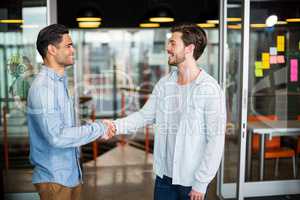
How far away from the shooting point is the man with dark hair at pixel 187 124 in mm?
1988

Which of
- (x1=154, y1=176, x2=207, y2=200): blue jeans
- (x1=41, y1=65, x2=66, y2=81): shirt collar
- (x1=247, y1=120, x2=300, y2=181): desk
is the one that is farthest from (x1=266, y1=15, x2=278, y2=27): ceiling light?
(x1=41, y1=65, x2=66, y2=81): shirt collar

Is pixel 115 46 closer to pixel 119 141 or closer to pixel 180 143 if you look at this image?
pixel 119 141

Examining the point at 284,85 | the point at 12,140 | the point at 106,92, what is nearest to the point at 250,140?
the point at 284,85

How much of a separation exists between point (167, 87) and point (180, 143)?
1.19 feet

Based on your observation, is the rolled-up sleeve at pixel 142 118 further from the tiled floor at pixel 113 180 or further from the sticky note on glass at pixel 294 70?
the sticky note on glass at pixel 294 70

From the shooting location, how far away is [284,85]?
4230 millimetres

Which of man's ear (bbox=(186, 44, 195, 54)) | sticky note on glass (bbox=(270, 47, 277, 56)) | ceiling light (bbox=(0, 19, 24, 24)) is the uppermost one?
ceiling light (bbox=(0, 19, 24, 24))

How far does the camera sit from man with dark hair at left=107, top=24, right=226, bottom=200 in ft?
6.52

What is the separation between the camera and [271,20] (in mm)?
3988

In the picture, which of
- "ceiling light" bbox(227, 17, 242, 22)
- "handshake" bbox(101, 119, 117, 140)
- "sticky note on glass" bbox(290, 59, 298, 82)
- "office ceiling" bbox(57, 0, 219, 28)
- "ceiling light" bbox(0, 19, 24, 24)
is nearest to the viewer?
"handshake" bbox(101, 119, 117, 140)

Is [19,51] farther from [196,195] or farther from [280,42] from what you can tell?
[280,42]

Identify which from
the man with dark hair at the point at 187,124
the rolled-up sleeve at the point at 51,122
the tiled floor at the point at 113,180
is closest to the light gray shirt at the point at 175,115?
the man with dark hair at the point at 187,124

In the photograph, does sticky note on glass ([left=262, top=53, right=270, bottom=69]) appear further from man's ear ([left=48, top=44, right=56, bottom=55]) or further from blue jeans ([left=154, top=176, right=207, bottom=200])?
man's ear ([left=48, top=44, right=56, bottom=55])

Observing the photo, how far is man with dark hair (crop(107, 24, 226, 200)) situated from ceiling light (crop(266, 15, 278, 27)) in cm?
217
